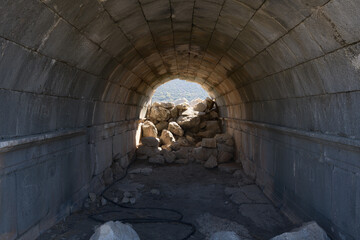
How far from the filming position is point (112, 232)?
406 centimetres

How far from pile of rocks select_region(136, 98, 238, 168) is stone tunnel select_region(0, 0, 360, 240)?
15.4ft

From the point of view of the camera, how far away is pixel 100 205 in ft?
23.1

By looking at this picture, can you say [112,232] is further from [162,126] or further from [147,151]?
[162,126]

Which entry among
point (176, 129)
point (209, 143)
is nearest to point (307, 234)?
point (209, 143)

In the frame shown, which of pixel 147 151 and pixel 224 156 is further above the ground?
pixel 147 151

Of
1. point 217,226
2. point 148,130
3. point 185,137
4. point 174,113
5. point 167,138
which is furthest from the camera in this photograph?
point 174,113

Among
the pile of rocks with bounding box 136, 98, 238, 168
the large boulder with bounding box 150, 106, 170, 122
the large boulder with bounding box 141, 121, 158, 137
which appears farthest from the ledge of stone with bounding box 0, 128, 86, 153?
the large boulder with bounding box 150, 106, 170, 122

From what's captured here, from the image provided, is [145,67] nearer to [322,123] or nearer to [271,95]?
[271,95]

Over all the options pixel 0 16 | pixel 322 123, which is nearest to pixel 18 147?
pixel 0 16

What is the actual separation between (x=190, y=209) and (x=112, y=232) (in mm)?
3204

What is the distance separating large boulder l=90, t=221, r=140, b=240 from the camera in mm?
3998

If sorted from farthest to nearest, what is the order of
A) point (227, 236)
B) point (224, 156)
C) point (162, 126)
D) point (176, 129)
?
1. point (162, 126)
2. point (176, 129)
3. point (224, 156)
4. point (227, 236)

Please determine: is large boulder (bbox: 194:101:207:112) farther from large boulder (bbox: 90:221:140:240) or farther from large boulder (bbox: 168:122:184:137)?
large boulder (bbox: 90:221:140:240)

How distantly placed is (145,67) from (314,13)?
709 centimetres
